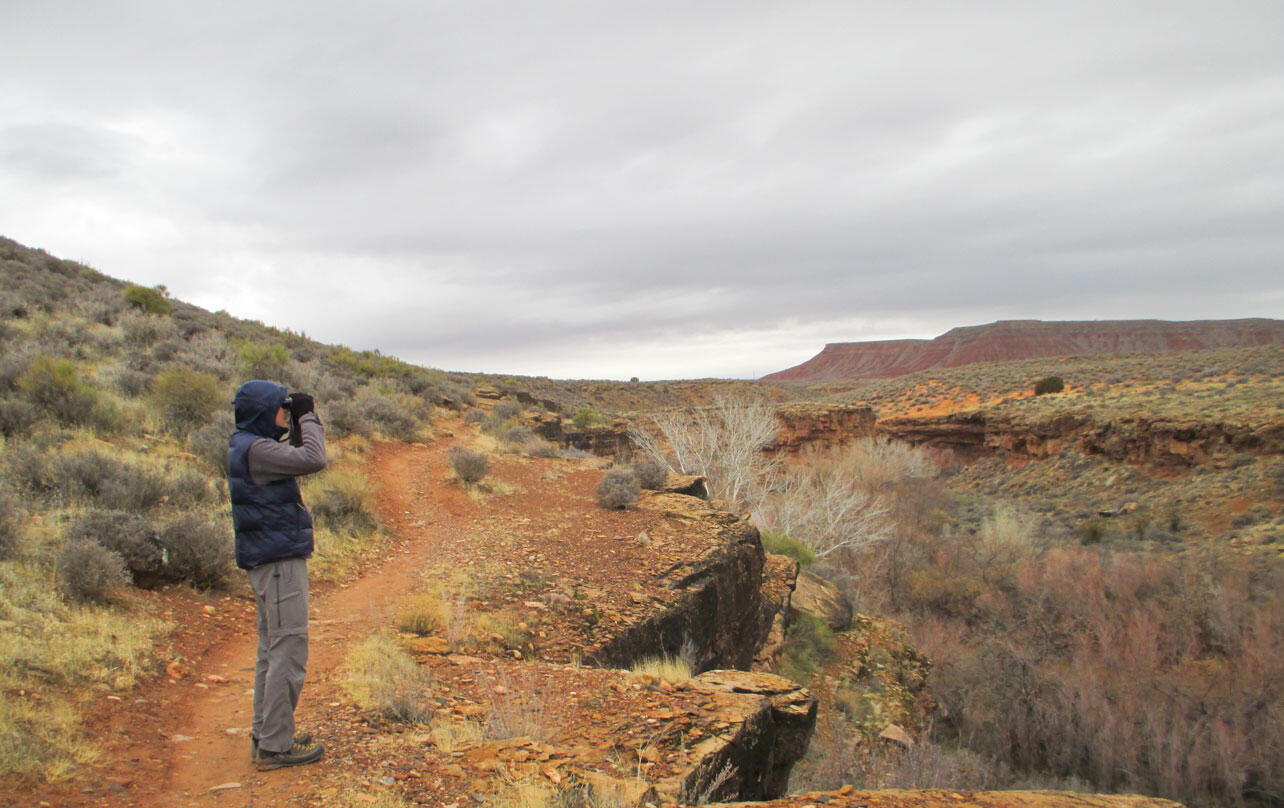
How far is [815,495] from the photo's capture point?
19.6 metres

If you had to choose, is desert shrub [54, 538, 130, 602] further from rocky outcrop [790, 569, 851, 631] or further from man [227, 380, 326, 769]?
rocky outcrop [790, 569, 851, 631]

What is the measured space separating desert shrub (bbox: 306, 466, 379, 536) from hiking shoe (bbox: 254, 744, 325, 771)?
4456mm

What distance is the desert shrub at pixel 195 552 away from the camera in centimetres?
549

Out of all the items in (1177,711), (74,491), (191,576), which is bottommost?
(1177,711)

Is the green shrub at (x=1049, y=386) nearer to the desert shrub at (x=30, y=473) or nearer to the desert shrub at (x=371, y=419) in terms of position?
the desert shrub at (x=371, y=419)

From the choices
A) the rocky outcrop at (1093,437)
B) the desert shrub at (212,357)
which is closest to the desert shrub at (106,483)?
the desert shrub at (212,357)

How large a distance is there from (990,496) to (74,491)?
2819cm

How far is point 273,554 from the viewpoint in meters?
3.39

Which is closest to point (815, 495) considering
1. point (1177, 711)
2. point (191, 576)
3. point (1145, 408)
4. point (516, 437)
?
point (516, 437)

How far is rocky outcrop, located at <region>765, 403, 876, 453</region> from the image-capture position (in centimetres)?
3397

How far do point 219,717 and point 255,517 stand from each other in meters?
1.47

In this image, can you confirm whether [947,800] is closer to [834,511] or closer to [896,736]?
[896,736]

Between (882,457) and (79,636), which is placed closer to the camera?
(79,636)

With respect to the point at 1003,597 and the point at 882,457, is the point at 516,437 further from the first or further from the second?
the point at 882,457
